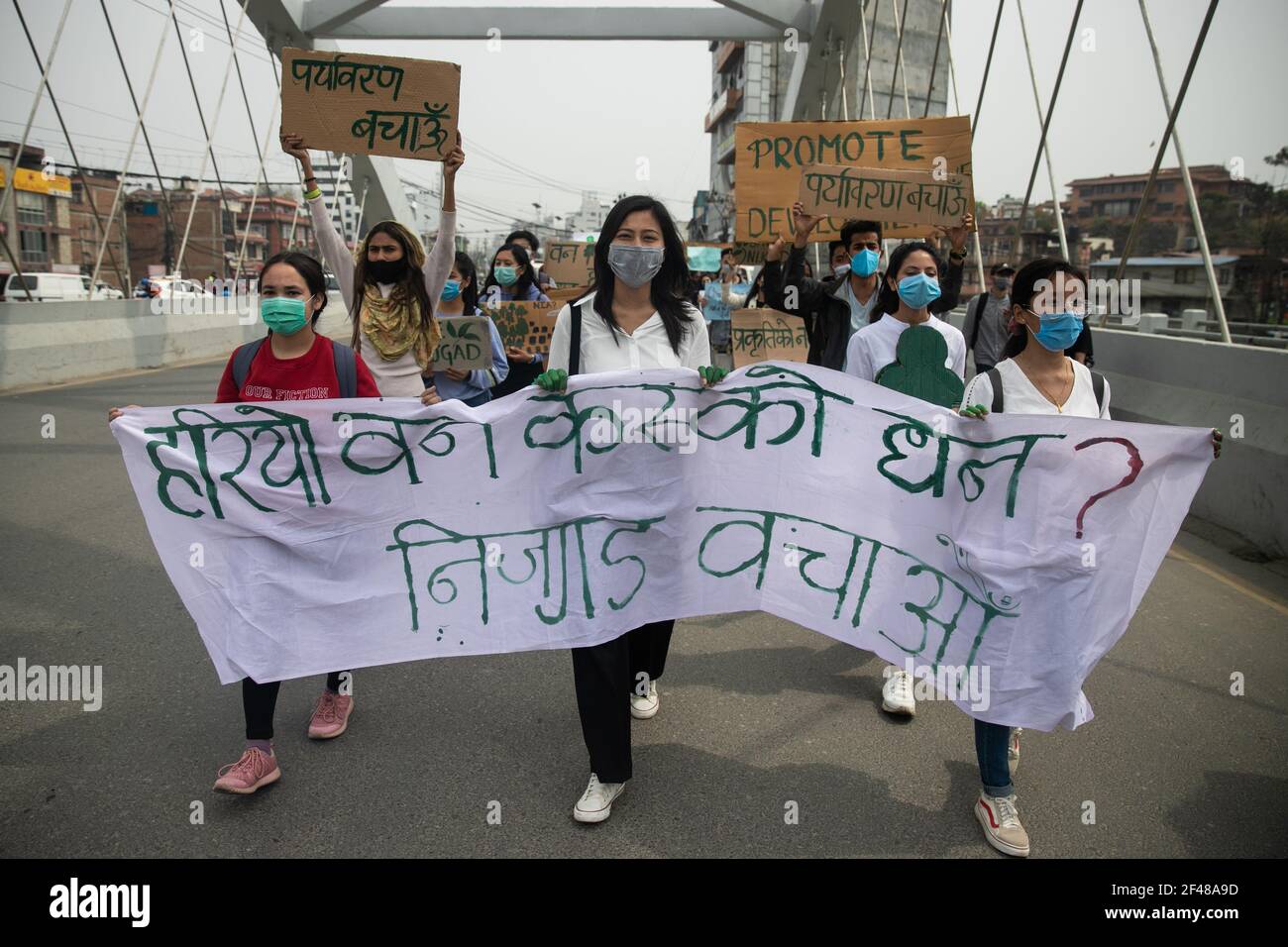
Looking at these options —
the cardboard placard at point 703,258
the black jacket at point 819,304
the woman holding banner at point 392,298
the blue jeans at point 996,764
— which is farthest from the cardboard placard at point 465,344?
the cardboard placard at point 703,258

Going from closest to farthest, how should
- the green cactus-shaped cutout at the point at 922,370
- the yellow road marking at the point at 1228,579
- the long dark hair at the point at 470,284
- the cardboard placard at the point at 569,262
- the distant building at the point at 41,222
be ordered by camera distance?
the green cactus-shaped cutout at the point at 922,370
the yellow road marking at the point at 1228,579
the long dark hair at the point at 470,284
the cardboard placard at the point at 569,262
the distant building at the point at 41,222

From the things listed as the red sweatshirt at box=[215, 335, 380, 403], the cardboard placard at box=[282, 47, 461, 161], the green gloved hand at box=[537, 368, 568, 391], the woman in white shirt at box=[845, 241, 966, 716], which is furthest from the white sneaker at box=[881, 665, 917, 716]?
the cardboard placard at box=[282, 47, 461, 161]

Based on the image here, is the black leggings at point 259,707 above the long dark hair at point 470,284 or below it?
below

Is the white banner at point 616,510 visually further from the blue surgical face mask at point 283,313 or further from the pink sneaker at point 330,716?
the pink sneaker at point 330,716

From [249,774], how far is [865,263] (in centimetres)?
347

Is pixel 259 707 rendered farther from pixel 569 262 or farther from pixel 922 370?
pixel 569 262

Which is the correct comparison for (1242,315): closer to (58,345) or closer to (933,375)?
(933,375)

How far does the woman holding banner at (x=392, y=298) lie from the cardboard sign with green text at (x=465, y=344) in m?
1.08

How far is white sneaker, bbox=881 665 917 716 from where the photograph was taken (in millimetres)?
3523

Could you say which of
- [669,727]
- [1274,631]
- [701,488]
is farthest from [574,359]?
[1274,631]

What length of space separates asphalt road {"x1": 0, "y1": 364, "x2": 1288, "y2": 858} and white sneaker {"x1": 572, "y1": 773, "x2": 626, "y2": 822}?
0.12 feet

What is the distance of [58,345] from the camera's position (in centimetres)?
1212

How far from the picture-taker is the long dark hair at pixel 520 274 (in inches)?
300
